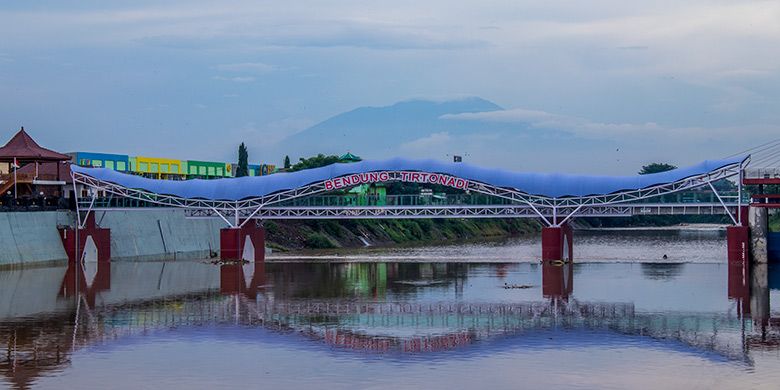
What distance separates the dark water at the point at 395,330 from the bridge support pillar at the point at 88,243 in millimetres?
13435

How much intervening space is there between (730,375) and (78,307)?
32.3 metres

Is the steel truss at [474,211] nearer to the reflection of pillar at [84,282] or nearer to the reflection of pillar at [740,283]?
the reflection of pillar at [740,283]

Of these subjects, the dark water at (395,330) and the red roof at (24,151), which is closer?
the dark water at (395,330)

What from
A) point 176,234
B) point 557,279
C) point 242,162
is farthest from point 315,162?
point 557,279

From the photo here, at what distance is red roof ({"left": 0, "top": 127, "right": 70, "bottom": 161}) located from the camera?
87.8m

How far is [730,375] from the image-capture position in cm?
3384

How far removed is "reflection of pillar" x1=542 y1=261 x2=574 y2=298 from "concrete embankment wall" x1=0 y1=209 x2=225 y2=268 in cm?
3541

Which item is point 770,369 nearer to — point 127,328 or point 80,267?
point 127,328

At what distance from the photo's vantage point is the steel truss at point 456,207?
3159 inches

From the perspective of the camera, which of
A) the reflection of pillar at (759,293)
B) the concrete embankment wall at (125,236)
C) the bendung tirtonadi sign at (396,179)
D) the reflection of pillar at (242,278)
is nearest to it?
the reflection of pillar at (759,293)

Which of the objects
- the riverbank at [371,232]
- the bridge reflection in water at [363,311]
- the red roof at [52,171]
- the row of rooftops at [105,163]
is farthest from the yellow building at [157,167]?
the bridge reflection in water at [363,311]

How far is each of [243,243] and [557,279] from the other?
28123mm

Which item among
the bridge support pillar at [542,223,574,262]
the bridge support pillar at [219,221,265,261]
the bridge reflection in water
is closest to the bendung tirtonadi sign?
the bridge support pillar at [542,223,574,262]

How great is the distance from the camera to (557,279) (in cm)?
6888
